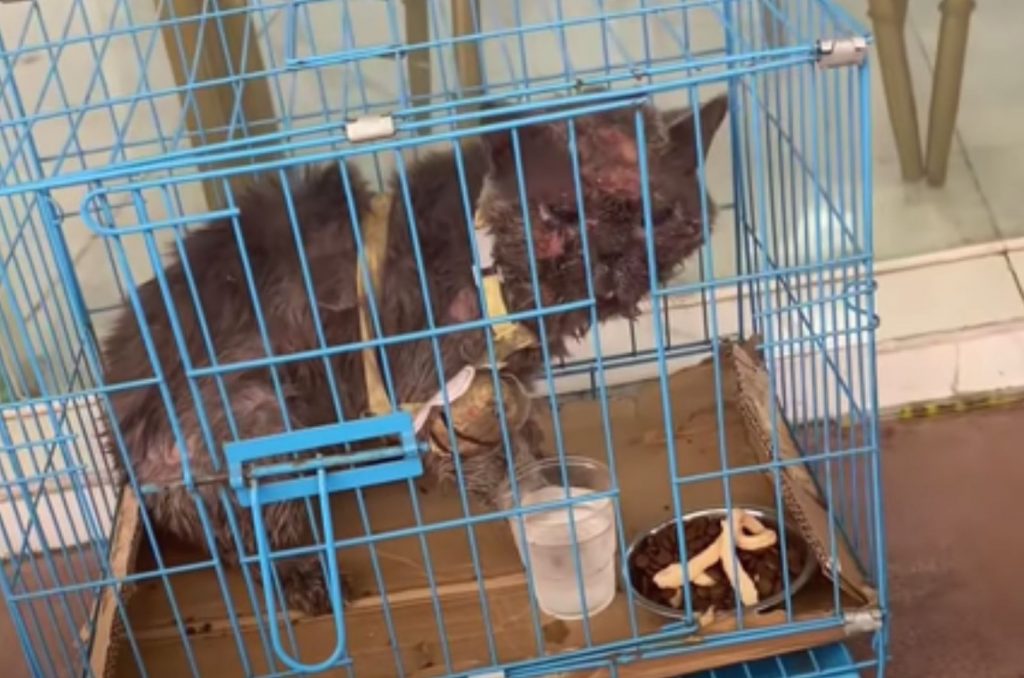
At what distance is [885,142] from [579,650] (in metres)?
1.16

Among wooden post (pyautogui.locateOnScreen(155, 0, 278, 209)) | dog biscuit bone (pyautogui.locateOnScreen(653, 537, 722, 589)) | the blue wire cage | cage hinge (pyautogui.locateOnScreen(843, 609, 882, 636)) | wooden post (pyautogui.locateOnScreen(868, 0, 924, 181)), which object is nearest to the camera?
the blue wire cage

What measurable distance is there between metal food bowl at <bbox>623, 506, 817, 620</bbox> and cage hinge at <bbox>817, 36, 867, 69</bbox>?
0.54 m

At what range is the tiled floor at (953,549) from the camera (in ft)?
5.04

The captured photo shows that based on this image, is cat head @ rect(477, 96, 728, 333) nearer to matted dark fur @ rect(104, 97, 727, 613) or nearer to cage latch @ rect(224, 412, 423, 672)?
matted dark fur @ rect(104, 97, 727, 613)

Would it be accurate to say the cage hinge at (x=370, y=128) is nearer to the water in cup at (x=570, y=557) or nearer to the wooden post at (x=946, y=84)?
the water in cup at (x=570, y=557)

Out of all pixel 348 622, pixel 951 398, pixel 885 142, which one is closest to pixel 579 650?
pixel 348 622

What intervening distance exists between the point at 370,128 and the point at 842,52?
42cm

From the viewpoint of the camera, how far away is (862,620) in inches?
53.0

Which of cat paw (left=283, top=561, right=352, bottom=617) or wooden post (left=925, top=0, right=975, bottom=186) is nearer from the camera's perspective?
cat paw (left=283, top=561, right=352, bottom=617)

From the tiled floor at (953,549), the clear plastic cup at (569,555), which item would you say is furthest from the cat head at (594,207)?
the tiled floor at (953,549)

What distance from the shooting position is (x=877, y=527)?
4.33ft

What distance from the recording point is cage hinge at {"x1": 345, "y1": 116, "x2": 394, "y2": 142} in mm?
1063

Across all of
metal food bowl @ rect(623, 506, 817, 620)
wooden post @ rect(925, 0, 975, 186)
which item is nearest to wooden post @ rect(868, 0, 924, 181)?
wooden post @ rect(925, 0, 975, 186)

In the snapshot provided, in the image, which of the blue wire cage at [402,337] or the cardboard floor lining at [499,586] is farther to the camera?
the cardboard floor lining at [499,586]
